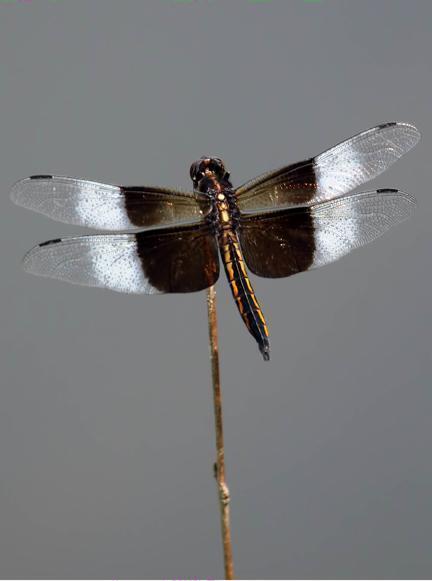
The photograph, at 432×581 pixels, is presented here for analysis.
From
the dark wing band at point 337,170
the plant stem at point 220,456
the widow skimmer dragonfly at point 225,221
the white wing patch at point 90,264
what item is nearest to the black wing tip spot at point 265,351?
the widow skimmer dragonfly at point 225,221

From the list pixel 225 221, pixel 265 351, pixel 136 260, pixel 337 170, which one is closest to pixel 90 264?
A: pixel 136 260

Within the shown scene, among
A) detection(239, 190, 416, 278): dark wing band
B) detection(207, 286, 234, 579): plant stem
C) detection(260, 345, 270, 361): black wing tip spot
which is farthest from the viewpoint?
detection(239, 190, 416, 278): dark wing band

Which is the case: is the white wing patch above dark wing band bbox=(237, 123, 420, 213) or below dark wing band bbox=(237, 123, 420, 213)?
below

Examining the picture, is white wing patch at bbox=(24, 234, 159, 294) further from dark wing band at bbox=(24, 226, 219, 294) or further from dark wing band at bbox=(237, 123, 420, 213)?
Answer: dark wing band at bbox=(237, 123, 420, 213)

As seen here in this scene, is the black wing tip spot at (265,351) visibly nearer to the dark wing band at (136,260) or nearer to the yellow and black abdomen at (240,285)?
the yellow and black abdomen at (240,285)

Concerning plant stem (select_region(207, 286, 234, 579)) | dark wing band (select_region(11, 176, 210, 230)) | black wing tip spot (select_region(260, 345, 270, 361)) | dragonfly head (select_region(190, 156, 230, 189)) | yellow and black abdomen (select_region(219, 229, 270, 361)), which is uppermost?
dragonfly head (select_region(190, 156, 230, 189))

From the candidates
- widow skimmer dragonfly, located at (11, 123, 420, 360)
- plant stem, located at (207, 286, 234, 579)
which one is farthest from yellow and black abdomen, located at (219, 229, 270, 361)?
plant stem, located at (207, 286, 234, 579)
